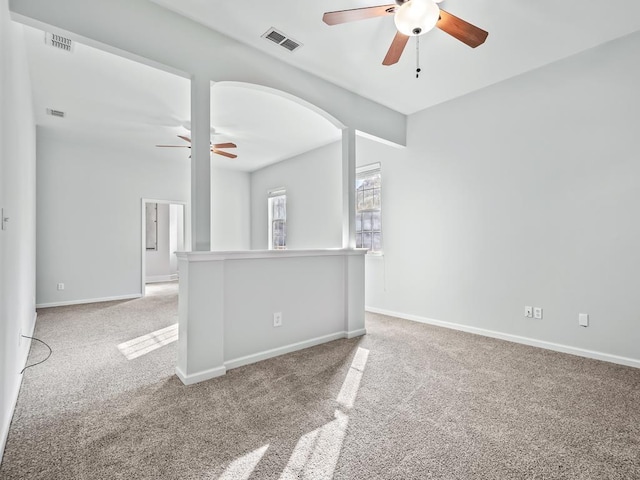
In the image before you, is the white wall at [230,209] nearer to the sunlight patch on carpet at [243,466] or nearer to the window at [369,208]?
the window at [369,208]

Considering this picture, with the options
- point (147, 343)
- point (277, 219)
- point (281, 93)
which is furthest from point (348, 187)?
point (277, 219)

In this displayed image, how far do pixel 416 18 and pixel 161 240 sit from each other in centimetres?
860

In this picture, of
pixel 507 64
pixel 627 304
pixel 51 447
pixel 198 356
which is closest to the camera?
pixel 51 447

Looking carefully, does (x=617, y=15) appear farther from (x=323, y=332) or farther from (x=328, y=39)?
(x=323, y=332)

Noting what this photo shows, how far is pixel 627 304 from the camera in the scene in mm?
2736

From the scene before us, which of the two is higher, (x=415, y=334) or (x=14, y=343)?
(x=14, y=343)

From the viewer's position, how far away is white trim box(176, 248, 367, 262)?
2.35 meters

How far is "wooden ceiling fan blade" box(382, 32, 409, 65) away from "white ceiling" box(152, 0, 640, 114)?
1.04ft

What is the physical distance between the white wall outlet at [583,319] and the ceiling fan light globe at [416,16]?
2.95 m

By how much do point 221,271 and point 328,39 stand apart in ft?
7.37

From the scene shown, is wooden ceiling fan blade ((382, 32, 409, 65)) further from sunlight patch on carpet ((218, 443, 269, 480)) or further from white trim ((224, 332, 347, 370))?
sunlight patch on carpet ((218, 443, 269, 480))

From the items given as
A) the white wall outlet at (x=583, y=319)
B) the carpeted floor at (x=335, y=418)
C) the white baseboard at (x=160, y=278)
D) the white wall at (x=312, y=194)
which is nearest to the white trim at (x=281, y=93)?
the white wall at (x=312, y=194)

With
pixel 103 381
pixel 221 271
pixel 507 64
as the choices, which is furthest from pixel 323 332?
pixel 507 64

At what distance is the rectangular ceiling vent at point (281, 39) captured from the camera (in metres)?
2.66
